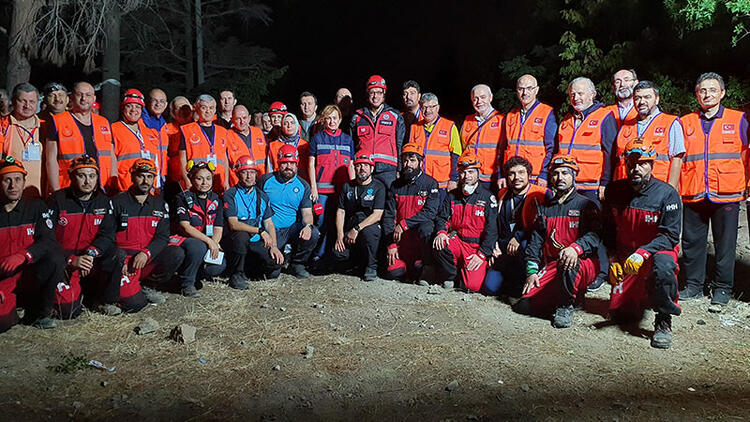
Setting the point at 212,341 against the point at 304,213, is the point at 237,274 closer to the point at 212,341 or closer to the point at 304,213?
the point at 304,213

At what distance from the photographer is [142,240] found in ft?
21.0

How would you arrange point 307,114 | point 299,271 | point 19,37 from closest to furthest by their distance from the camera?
1. point 299,271
2. point 307,114
3. point 19,37

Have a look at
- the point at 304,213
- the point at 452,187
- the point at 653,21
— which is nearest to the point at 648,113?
the point at 452,187

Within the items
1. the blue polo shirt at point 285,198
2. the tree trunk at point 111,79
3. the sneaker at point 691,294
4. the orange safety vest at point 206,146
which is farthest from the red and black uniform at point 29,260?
the tree trunk at point 111,79

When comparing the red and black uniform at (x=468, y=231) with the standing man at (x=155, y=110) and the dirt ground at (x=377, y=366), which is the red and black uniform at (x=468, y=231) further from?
the standing man at (x=155, y=110)

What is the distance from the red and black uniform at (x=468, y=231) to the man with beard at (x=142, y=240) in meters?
3.12

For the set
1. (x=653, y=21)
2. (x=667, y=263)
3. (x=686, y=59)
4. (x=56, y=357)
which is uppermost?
(x=653, y=21)

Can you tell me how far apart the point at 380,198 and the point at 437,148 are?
3.38 feet

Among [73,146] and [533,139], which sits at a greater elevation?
[533,139]

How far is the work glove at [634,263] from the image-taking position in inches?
210

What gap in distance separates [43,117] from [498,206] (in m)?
5.76

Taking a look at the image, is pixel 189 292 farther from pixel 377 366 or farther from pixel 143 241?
pixel 377 366

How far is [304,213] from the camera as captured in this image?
7707mm

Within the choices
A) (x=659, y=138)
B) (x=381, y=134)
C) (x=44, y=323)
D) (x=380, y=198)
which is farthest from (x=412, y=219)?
(x=44, y=323)
